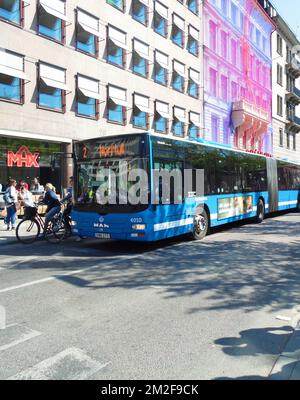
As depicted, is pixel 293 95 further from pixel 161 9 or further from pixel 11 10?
pixel 11 10

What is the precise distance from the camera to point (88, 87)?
71.5ft

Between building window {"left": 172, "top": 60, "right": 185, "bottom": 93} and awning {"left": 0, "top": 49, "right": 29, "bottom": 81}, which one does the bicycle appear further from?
building window {"left": 172, "top": 60, "right": 185, "bottom": 93}

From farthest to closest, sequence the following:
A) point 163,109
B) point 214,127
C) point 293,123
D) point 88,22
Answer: point 293,123, point 214,127, point 163,109, point 88,22

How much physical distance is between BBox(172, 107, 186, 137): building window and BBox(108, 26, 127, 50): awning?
21.4 feet

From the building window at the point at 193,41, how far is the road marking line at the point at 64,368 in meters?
29.9

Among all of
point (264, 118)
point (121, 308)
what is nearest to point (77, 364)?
point (121, 308)

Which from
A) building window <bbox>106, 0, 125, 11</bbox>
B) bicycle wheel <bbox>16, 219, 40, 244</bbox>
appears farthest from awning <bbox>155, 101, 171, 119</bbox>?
bicycle wheel <bbox>16, 219, 40, 244</bbox>

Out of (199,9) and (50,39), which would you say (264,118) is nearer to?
(199,9)

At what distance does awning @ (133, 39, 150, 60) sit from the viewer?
986 inches

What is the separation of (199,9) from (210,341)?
32.0m

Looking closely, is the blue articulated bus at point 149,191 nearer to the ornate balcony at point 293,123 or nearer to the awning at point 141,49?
the awning at point 141,49

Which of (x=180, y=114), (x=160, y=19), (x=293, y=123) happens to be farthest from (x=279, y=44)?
(x=160, y=19)

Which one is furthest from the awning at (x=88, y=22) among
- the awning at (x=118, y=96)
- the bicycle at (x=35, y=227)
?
the bicycle at (x=35, y=227)

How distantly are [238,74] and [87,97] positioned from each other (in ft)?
68.0
